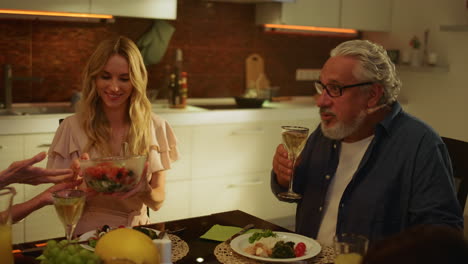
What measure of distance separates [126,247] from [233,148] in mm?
2842

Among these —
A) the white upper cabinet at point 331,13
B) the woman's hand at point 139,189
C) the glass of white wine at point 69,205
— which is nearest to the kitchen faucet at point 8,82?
the white upper cabinet at point 331,13

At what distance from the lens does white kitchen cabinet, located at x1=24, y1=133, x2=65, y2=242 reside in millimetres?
3412

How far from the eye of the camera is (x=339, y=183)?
87.4 inches

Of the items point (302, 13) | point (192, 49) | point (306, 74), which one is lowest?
point (306, 74)

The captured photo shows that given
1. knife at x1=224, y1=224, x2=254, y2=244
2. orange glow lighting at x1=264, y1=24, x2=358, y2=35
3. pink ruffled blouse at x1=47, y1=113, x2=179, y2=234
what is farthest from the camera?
orange glow lighting at x1=264, y1=24, x2=358, y2=35

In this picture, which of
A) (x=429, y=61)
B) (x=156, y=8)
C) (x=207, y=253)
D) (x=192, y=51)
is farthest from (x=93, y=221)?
(x=429, y=61)

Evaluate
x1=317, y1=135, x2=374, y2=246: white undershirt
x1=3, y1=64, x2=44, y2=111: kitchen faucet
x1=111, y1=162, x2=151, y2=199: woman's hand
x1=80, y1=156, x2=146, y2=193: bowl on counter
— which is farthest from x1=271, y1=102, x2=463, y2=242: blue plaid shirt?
x1=3, y1=64, x2=44, y2=111: kitchen faucet

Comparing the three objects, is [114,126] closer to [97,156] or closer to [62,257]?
[97,156]

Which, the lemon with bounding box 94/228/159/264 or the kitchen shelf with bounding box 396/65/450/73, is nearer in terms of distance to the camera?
the lemon with bounding box 94/228/159/264

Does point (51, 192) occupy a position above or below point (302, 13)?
below

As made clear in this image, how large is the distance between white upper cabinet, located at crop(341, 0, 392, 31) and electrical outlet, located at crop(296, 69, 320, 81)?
546 mm

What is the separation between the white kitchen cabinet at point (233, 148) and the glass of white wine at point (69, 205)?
2.35 meters

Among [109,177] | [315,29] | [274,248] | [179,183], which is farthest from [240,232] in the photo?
[315,29]

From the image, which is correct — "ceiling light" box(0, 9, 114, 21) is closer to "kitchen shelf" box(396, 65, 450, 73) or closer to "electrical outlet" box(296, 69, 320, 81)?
"electrical outlet" box(296, 69, 320, 81)
